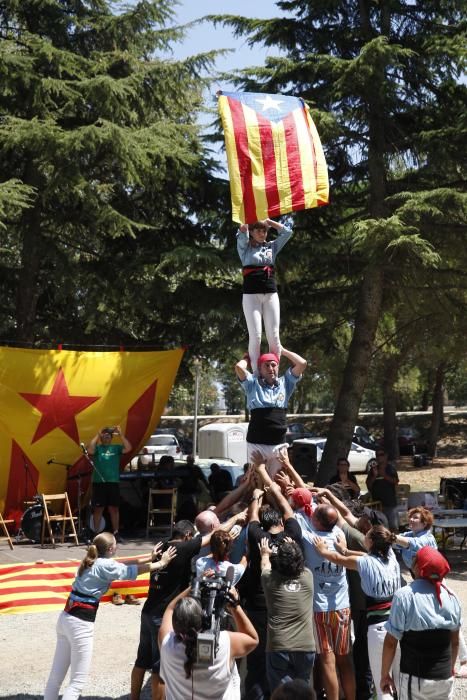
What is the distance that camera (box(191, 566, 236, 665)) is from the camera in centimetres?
420

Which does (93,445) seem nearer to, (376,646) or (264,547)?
(264,547)

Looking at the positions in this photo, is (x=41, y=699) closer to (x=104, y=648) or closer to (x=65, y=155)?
(x=104, y=648)

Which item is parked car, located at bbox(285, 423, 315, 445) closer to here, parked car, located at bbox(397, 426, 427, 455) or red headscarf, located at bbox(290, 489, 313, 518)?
parked car, located at bbox(397, 426, 427, 455)

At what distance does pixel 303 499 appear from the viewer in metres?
6.84

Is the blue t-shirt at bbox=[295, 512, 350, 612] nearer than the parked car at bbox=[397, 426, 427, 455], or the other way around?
the blue t-shirt at bbox=[295, 512, 350, 612]

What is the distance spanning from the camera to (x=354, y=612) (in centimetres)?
677

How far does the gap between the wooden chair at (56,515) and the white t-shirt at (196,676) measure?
9072mm

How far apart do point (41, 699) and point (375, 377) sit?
26.0 m

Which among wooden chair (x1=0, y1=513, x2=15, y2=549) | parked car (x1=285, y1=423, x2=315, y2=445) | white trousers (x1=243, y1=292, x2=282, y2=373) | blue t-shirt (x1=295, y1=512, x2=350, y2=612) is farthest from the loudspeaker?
blue t-shirt (x1=295, y1=512, x2=350, y2=612)

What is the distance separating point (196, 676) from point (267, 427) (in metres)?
3.79

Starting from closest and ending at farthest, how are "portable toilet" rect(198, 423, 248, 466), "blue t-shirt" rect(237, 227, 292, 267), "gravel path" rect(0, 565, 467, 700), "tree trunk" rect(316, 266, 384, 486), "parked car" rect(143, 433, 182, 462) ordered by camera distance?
"gravel path" rect(0, 565, 467, 700)
"blue t-shirt" rect(237, 227, 292, 267)
"tree trunk" rect(316, 266, 384, 486)
"portable toilet" rect(198, 423, 248, 466)
"parked car" rect(143, 433, 182, 462)

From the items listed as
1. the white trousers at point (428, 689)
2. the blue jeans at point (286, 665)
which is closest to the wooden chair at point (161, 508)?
the blue jeans at point (286, 665)

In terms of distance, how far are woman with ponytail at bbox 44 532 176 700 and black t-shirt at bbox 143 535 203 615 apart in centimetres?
6

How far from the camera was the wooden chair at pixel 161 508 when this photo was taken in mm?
14016
